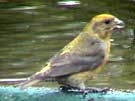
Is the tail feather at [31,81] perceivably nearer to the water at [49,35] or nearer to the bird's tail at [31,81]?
the bird's tail at [31,81]

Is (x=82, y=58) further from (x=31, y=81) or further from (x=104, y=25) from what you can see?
(x=31, y=81)

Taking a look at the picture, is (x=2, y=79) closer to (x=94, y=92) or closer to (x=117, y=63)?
(x=117, y=63)

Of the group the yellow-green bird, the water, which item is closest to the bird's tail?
the yellow-green bird

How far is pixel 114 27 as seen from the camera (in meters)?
5.42

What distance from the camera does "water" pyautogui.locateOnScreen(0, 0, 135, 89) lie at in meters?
7.81

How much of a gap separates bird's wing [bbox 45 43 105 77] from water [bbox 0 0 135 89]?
1.84 metres

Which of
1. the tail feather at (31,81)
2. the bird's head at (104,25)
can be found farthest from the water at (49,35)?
the tail feather at (31,81)

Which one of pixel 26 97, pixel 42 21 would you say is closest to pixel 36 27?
pixel 42 21

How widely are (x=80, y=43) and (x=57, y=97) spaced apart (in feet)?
2.01

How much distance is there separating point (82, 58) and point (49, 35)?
3.89 metres

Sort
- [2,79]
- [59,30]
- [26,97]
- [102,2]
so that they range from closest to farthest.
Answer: [26,97]
[2,79]
[59,30]
[102,2]

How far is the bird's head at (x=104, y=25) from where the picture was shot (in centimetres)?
544

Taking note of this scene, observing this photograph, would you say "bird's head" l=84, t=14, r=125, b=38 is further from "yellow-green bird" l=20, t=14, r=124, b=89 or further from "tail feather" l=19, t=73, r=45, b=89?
"tail feather" l=19, t=73, r=45, b=89

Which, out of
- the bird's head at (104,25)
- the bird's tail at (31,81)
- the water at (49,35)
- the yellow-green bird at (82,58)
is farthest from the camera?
the water at (49,35)
